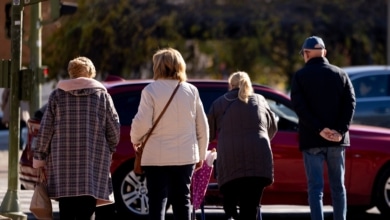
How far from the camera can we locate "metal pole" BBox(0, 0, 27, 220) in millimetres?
11570

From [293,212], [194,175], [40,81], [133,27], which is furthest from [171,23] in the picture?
[194,175]

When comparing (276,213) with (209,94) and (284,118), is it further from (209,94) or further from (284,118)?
(209,94)

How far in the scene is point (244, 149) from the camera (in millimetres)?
10102

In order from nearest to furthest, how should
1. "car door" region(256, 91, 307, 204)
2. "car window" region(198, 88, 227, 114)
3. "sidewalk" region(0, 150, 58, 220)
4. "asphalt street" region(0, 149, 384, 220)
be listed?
"car door" region(256, 91, 307, 204)
"car window" region(198, 88, 227, 114)
"sidewalk" region(0, 150, 58, 220)
"asphalt street" region(0, 149, 384, 220)

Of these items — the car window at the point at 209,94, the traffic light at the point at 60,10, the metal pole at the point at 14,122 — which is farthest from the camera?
the traffic light at the point at 60,10

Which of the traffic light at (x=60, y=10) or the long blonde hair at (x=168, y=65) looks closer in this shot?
the long blonde hair at (x=168, y=65)

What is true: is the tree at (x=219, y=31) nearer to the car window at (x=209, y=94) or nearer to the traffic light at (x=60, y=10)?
the traffic light at (x=60, y=10)

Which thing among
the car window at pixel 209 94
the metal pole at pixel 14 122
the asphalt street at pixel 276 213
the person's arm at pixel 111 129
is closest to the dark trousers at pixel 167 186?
the person's arm at pixel 111 129

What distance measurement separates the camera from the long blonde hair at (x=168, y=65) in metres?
9.27

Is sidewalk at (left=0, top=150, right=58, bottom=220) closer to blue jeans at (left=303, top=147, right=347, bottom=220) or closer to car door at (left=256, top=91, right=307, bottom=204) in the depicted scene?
car door at (left=256, top=91, right=307, bottom=204)

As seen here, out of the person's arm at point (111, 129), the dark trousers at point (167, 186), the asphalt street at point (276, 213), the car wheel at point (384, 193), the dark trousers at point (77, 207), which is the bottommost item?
the asphalt street at point (276, 213)

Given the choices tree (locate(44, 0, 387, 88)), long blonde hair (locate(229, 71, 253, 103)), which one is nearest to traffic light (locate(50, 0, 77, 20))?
long blonde hair (locate(229, 71, 253, 103))

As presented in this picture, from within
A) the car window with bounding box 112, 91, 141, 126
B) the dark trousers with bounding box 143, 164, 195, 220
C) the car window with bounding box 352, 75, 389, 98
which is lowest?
the car window with bounding box 352, 75, 389, 98

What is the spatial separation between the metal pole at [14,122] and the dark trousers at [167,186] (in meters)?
2.65
